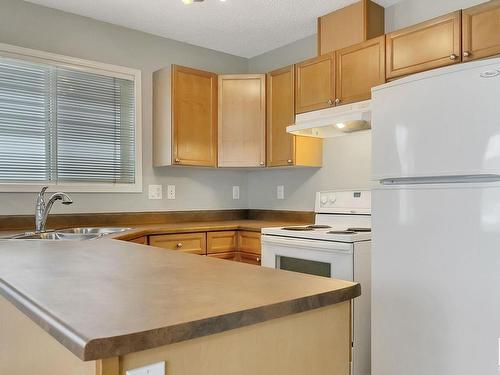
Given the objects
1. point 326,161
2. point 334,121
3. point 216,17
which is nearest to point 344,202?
point 326,161

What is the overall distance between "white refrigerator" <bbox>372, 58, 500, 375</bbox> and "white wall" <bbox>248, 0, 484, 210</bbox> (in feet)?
3.62

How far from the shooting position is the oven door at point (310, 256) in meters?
2.30

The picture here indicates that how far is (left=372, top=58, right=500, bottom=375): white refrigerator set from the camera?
5.41ft

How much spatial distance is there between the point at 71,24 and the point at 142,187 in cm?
131

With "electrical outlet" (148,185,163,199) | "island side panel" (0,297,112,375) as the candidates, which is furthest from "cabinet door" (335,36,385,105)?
"island side panel" (0,297,112,375)

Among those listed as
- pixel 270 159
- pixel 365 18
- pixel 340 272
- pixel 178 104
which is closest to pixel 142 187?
pixel 178 104

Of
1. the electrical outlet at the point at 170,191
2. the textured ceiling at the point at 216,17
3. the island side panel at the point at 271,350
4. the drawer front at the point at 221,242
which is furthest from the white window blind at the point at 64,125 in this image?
the island side panel at the point at 271,350

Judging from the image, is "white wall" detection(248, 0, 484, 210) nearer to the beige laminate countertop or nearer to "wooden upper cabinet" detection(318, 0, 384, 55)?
"wooden upper cabinet" detection(318, 0, 384, 55)

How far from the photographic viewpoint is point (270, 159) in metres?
3.46

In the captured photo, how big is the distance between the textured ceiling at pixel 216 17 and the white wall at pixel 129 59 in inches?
3.2

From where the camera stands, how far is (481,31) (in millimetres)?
2162

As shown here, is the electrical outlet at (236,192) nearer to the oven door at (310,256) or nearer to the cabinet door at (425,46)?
the oven door at (310,256)

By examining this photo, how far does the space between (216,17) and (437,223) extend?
223cm

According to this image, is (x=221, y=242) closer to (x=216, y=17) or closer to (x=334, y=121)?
(x=334, y=121)
